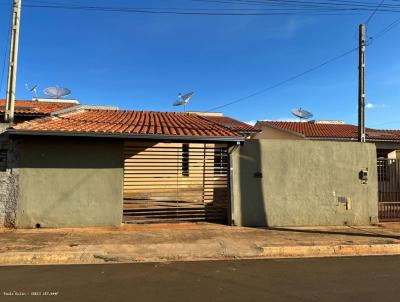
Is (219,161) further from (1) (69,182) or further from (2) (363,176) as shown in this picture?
(1) (69,182)

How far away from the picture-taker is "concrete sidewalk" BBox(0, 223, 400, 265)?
762 centimetres

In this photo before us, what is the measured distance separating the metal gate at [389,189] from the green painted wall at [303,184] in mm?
982

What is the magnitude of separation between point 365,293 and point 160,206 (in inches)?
296

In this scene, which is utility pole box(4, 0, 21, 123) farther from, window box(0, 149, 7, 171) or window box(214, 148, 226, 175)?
window box(214, 148, 226, 175)

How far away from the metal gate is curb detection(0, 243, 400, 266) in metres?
3.99

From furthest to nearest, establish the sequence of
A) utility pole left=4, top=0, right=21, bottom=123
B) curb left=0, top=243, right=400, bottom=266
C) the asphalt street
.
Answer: utility pole left=4, top=0, right=21, bottom=123
curb left=0, top=243, right=400, bottom=266
the asphalt street

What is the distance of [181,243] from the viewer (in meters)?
8.73

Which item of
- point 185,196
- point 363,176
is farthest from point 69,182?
point 363,176

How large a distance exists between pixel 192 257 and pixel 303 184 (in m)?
4.95

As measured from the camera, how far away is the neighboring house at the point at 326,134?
22.0 meters

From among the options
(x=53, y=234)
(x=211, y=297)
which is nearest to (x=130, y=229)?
(x=53, y=234)

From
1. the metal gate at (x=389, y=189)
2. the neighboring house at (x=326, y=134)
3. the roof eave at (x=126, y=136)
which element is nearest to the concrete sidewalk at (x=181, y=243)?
the metal gate at (x=389, y=189)

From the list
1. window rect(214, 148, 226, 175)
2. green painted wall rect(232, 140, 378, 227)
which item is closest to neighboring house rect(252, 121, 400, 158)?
window rect(214, 148, 226, 175)

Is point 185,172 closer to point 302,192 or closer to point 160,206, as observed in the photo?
point 160,206
